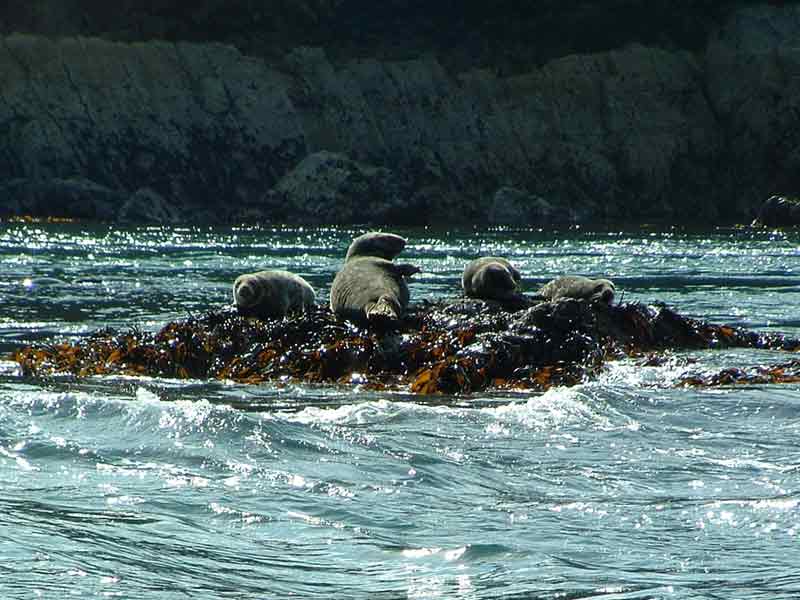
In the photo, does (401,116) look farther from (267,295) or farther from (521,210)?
(267,295)

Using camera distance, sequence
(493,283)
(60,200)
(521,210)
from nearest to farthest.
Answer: (493,283) < (60,200) < (521,210)

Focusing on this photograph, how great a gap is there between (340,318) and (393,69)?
4527cm

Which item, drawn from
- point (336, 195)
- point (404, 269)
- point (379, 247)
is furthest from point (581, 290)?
point (336, 195)

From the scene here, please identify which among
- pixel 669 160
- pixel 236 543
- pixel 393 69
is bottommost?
pixel 236 543

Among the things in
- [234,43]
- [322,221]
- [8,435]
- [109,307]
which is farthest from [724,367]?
[234,43]

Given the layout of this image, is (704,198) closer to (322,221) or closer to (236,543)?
(322,221)

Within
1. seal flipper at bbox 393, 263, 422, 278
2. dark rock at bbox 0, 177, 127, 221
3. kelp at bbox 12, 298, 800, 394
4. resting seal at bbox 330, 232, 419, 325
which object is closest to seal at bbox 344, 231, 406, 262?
resting seal at bbox 330, 232, 419, 325

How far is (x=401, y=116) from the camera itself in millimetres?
53906

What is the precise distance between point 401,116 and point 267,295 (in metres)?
43.3

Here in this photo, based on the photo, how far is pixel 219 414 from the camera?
23.3ft

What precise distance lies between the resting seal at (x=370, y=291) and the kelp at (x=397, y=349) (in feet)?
0.44

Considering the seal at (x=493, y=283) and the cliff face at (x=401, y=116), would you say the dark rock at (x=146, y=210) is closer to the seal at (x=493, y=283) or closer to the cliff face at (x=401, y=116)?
the cliff face at (x=401, y=116)

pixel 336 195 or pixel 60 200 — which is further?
pixel 336 195

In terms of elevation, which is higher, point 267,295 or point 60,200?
point 60,200
